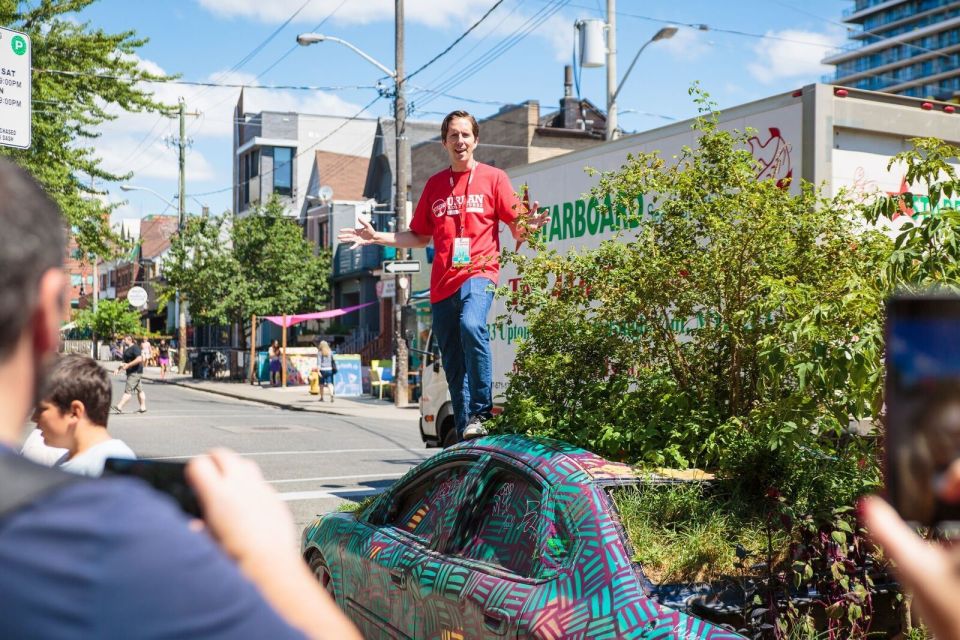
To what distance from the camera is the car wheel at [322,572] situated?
5.41 metres

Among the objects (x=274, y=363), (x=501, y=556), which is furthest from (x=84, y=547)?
(x=274, y=363)

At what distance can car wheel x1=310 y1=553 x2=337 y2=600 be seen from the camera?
17.8 feet

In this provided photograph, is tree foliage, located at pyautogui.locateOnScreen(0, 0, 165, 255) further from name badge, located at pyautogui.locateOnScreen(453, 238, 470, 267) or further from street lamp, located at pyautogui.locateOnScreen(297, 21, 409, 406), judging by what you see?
name badge, located at pyautogui.locateOnScreen(453, 238, 470, 267)

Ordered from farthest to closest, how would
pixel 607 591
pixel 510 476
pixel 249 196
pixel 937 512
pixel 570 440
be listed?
1. pixel 249 196
2. pixel 570 440
3. pixel 510 476
4. pixel 607 591
5. pixel 937 512

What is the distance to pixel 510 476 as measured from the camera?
421cm

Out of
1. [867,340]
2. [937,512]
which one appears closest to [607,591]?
[867,340]

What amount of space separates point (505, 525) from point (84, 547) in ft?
10.2

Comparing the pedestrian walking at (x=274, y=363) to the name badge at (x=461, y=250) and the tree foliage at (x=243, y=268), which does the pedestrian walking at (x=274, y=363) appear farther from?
the name badge at (x=461, y=250)

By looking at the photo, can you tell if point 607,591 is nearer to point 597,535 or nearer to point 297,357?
point 597,535

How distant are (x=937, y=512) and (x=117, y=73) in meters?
24.0

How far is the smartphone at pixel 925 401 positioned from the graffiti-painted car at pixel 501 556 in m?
2.30

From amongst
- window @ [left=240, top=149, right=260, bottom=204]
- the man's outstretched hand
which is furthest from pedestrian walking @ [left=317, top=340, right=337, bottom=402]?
window @ [left=240, top=149, right=260, bottom=204]

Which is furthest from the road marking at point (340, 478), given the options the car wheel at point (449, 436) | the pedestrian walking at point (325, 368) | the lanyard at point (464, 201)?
the pedestrian walking at point (325, 368)

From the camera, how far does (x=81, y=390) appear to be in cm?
316
